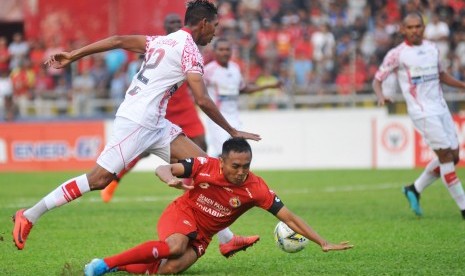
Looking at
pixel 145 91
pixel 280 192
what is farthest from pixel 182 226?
pixel 280 192

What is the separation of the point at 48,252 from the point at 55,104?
1674 centimetres

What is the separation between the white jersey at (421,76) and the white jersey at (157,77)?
184 inches

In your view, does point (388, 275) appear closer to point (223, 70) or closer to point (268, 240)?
point (268, 240)

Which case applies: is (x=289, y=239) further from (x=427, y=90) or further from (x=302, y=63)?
(x=302, y=63)

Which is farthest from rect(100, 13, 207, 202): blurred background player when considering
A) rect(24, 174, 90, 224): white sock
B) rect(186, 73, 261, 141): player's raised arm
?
rect(186, 73, 261, 141): player's raised arm

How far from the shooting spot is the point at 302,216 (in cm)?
1358

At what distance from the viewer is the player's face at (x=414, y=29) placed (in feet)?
42.7

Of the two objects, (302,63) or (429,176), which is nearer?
(429,176)

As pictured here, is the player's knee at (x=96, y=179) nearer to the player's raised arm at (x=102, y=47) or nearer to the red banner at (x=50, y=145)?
the player's raised arm at (x=102, y=47)

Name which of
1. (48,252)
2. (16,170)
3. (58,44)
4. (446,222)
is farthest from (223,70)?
(58,44)

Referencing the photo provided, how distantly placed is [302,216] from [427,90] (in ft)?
8.12

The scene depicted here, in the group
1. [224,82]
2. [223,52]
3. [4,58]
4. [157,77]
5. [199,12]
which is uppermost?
[199,12]

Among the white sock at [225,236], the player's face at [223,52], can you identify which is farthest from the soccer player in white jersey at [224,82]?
the white sock at [225,236]

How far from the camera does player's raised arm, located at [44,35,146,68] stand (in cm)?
948
